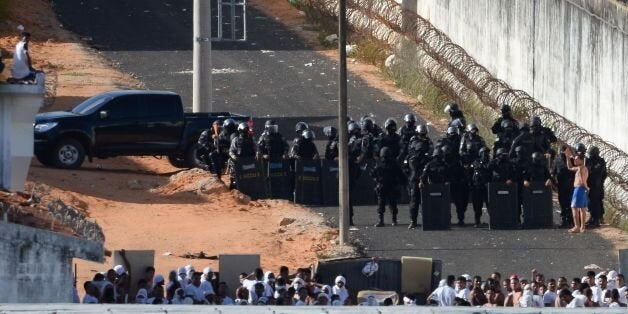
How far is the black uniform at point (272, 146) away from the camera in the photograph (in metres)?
29.7

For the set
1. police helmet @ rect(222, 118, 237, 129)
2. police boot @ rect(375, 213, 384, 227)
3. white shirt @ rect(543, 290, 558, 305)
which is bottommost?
white shirt @ rect(543, 290, 558, 305)

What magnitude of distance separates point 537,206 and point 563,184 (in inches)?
20.9

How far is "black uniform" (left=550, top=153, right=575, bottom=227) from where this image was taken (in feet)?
91.2

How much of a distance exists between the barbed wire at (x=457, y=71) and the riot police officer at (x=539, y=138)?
1.41 m

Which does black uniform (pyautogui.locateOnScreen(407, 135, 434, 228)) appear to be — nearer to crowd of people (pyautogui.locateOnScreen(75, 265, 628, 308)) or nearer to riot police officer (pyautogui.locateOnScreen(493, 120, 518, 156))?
riot police officer (pyautogui.locateOnScreen(493, 120, 518, 156))

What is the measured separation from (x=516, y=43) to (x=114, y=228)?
1248cm

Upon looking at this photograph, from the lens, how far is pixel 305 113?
127ft

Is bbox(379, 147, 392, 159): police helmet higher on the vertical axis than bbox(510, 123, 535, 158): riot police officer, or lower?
lower

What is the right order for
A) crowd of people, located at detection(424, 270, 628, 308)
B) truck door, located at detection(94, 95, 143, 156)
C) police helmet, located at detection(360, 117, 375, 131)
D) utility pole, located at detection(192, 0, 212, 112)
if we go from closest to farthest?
1. crowd of people, located at detection(424, 270, 628, 308)
2. police helmet, located at detection(360, 117, 375, 131)
3. truck door, located at detection(94, 95, 143, 156)
4. utility pole, located at detection(192, 0, 212, 112)

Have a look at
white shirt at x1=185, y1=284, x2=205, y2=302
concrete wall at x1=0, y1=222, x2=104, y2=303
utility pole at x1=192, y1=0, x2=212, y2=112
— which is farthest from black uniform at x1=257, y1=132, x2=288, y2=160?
concrete wall at x1=0, y1=222, x2=104, y2=303

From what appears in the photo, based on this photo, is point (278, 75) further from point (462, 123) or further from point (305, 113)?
point (462, 123)

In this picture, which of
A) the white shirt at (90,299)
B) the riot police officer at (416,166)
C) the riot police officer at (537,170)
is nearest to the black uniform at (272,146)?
the riot police officer at (416,166)

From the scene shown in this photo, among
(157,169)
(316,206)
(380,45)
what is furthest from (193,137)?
(380,45)

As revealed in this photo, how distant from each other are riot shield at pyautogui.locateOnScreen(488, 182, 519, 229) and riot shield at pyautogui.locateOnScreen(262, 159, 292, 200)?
374 cm
